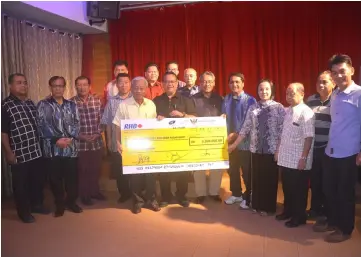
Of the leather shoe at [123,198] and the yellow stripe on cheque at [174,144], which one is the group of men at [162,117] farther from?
the yellow stripe on cheque at [174,144]

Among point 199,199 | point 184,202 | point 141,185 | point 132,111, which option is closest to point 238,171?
point 199,199

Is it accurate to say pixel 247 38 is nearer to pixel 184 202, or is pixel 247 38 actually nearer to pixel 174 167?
pixel 174 167

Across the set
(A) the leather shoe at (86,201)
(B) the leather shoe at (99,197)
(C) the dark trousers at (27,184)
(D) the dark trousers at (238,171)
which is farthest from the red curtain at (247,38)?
(C) the dark trousers at (27,184)

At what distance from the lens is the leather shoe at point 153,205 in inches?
137

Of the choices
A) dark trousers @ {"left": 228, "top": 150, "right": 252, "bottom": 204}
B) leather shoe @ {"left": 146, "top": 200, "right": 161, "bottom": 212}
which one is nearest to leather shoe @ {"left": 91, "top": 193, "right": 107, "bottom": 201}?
leather shoe @ {"left": 146, "top": 200, "right": 161, "bottom": 212}

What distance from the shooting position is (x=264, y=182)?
10.5 feet

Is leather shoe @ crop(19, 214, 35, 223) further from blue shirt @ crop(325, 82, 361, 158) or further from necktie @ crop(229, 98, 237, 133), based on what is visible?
blue shirt @ crop(325, 82, 361, 158)

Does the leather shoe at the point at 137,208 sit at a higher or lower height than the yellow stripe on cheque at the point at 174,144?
lower

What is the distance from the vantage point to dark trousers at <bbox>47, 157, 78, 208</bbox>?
326 cm

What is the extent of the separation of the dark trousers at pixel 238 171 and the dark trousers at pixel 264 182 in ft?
0.44

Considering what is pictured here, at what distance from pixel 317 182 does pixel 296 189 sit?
0.99 ft

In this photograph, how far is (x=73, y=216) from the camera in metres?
3.38

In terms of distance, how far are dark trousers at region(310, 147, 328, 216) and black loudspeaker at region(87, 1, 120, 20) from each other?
344cm

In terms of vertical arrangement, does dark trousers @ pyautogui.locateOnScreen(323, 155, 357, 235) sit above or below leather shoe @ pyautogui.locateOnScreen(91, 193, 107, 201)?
above
